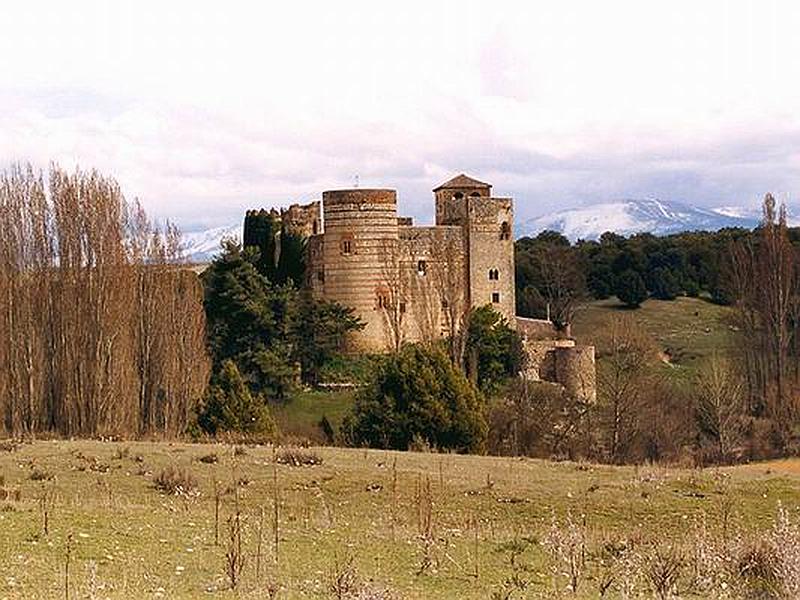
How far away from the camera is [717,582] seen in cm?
1108

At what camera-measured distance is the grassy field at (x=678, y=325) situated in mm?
59156

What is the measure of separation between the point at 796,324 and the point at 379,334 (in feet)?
48.5

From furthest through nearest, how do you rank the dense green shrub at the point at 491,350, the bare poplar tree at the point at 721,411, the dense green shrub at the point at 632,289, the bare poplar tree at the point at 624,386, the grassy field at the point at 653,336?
the dense green shrub at the point at 632,289, the dense green shrub at the point at 491,350, the grassy field at the point at 653,336, the bare poplar tree at the point at 721,411, the bare poplar tree at the point at 624,386

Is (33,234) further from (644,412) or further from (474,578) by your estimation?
(474,578)

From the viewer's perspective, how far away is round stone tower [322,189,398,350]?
48.3 meters

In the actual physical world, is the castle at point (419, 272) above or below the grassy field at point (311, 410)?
above

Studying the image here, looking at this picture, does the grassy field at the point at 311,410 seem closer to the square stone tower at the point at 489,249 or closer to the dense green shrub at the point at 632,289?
the square stone tower at the point at 489,249

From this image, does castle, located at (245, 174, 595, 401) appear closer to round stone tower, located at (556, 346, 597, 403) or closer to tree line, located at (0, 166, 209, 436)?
round stone tower, located at (556, 346, 597, 403)

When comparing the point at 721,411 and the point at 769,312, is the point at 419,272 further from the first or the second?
the point at 721,411

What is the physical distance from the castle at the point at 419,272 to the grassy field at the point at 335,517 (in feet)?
77.8

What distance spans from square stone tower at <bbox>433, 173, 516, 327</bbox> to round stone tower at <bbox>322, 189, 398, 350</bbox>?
2.99 metres

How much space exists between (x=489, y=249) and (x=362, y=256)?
16.2 feet

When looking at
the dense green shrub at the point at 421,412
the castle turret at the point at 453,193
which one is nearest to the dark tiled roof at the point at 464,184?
the castle turret at the point at 453,193

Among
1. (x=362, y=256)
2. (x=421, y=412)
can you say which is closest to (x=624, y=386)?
(x=421, y=412)
